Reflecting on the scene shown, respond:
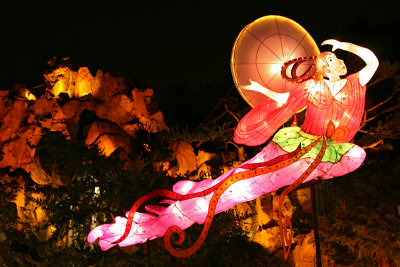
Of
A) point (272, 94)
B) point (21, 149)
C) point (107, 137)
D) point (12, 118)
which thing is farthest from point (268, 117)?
point (12, 118)

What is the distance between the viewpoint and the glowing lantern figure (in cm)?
462

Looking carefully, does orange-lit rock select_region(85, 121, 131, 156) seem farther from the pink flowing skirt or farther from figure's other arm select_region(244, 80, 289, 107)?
figure's other arm select_region(244, 80, 289, 107)

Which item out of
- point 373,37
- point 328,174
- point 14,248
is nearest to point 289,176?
point 328,174

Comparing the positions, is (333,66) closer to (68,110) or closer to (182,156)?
(182,156)

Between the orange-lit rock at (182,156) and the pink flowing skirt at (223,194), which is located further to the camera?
the orange-lit rock at (182,156)

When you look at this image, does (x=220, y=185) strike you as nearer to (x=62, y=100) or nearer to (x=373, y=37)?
(x=62, y=100)

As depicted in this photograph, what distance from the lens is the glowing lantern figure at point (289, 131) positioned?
15.2 feet

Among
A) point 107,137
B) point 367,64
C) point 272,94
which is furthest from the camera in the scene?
point 107,137

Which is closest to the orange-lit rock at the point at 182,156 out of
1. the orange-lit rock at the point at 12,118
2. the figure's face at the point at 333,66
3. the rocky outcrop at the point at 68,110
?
the rocky outcrop at the point at 68,110

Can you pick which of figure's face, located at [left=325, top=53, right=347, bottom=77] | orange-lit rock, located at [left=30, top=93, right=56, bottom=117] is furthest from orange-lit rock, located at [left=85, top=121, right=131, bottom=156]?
figure's face, located at [left=325, top=53, right=347, bottom=77]

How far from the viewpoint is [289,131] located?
4.82 metres

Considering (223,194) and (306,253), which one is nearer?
(223,194)

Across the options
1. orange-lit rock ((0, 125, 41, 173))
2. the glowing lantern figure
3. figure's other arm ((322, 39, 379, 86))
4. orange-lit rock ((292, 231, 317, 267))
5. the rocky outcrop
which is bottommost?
orange-lit rock ((292, 231, 317, 267))

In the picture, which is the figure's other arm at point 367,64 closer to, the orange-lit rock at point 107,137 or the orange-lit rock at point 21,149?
the orange-lit rock at point 107,137
